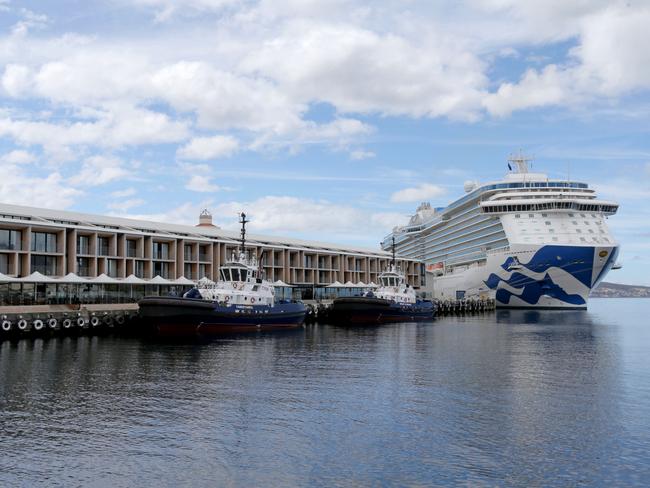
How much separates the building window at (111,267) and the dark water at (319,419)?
33.1 m

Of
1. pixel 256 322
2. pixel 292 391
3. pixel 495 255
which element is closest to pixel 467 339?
pixel 256 322

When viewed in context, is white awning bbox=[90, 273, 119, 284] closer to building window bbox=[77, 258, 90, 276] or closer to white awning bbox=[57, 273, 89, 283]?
white awning bbox=[57, 273, 89, 283]

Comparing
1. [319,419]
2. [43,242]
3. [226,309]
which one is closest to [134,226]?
[43,242]

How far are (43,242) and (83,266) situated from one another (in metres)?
5.55

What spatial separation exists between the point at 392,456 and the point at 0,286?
52452 mm

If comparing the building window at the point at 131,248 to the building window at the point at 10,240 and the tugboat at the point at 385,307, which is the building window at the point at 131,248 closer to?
the building window at the point at 10,240

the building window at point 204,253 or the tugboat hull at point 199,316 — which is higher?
the building window at point 204,253

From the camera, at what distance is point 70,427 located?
2355 centimetres

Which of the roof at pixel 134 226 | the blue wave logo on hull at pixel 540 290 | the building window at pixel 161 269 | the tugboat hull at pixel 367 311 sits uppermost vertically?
the roof at pixel 134 226

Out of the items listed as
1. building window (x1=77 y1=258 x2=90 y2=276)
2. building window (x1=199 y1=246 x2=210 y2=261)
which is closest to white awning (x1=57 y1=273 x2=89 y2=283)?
building window (x1=77 y1=258 x2=90 y2=276)

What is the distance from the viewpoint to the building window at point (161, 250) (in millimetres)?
83613

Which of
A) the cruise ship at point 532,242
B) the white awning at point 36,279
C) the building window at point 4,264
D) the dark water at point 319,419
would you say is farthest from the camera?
the cruise ship at point 532,242

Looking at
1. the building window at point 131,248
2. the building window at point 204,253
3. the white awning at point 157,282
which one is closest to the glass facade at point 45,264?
the building window at point 131,248

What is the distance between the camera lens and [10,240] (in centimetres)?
6738
